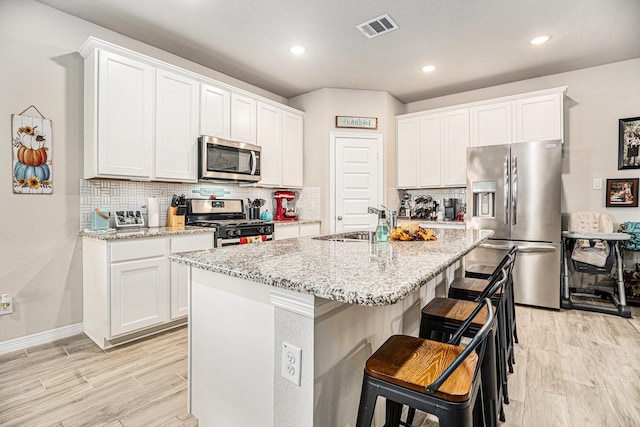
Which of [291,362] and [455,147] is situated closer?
[291,362]

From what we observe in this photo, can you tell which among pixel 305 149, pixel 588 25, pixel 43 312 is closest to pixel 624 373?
pixel 588 25

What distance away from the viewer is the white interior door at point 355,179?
15.1 feet

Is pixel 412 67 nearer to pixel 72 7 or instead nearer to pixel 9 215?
pixel 72 7

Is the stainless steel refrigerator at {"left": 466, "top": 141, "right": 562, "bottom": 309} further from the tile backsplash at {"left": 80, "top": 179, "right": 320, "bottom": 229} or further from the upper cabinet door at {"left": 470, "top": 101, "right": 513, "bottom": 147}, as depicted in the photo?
the tile backsplash at {"left": 80, "top": 179, "right": 320, "bottom": 229}

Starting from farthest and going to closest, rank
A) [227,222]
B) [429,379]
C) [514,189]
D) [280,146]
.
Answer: [280,146]
[514,189]
[227,222]
[429,379]

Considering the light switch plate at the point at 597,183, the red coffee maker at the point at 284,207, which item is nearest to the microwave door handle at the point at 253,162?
the red coffee maker at the point at 284,207

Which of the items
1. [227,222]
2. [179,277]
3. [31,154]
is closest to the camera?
[31,154]

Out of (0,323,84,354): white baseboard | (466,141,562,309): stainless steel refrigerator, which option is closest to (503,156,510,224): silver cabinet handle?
(466,141,562,309): stainless steel refrigerator

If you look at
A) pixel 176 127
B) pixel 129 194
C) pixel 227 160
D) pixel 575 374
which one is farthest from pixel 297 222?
pixel 575 374

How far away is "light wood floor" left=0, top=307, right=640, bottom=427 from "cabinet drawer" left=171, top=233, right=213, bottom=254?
2.46 ft

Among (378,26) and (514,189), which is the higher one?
(378,26)

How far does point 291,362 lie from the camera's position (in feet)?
A: 3.58

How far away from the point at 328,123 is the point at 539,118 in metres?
2.59

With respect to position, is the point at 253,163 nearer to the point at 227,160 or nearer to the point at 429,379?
the point at 227,160
